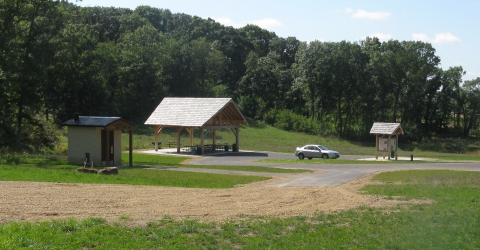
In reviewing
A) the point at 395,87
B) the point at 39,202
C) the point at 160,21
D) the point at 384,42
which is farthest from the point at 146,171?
the point at 160,21

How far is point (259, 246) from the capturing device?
39.4 feet

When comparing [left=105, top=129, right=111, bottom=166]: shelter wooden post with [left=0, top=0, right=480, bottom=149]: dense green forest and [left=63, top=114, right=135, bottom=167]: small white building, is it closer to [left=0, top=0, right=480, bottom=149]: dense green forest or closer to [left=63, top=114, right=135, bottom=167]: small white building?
[left=63, top=114, right=135, bottom=167]: small white building

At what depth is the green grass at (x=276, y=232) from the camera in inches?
465

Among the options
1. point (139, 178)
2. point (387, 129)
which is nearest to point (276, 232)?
point (139, 178)

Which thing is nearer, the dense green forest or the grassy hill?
the grassy hill

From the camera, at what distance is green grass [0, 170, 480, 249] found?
11.8 metres

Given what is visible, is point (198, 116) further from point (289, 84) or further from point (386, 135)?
point (289, 84)

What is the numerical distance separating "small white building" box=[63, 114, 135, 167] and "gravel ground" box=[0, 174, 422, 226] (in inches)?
525

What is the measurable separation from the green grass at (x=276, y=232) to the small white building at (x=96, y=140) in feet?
71.0

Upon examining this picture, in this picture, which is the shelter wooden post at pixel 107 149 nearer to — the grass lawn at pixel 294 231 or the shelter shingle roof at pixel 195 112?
the shelter shingle roof at pixel 195 112

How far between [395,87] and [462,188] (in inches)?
2483

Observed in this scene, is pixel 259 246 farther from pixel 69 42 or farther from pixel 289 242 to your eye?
pixel 69 42

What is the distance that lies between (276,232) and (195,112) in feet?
131

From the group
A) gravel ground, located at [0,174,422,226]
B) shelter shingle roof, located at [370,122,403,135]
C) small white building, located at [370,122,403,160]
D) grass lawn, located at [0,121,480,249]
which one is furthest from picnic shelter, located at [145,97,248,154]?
grass lawn, located at [0,121,480,249]
